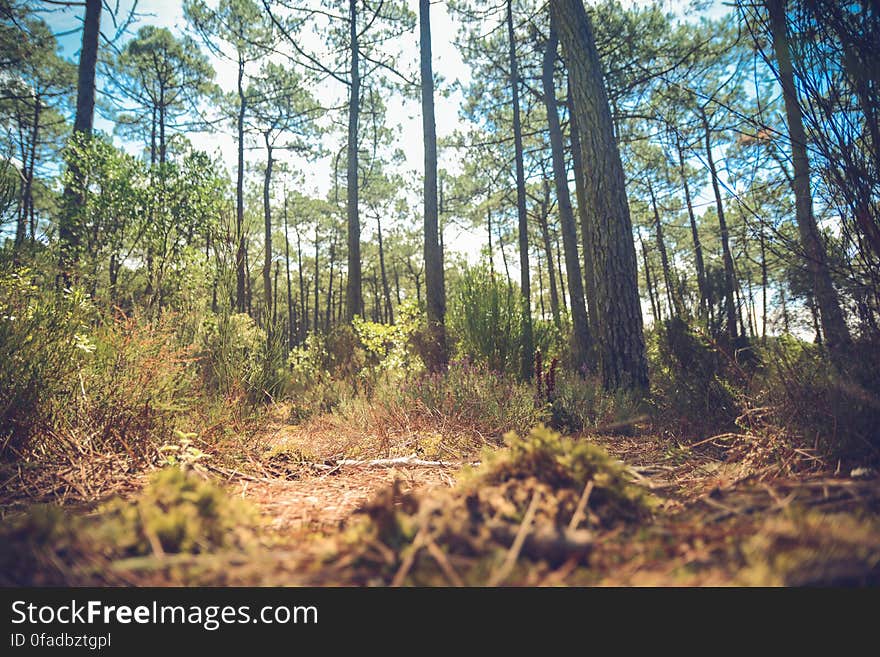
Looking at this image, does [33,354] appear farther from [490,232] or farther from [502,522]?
[490,232]

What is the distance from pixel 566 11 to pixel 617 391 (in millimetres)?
4885

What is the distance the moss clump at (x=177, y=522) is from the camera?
32.1 inches

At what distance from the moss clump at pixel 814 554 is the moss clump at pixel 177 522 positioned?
1.01 metres

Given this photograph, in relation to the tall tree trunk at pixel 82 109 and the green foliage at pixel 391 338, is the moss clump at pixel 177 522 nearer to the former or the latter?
the green foliage at pixel 391 338

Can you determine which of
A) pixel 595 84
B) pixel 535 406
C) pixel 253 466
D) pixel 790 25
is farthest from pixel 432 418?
pixel 595 84

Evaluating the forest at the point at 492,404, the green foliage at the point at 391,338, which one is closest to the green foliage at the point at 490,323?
the forest at the point at 492,404

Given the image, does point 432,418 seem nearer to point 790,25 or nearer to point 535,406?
point 535,406

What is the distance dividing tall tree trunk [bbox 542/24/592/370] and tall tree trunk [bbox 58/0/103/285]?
10.1m

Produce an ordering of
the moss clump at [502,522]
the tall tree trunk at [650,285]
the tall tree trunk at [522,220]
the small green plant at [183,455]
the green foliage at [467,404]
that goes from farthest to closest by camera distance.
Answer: the tall tree trunk at [650,285] < the tall tree trunk at [522,220] < the green foliage at [467,404] < the small green plant at [183,455] < the moss clump at [502,522]

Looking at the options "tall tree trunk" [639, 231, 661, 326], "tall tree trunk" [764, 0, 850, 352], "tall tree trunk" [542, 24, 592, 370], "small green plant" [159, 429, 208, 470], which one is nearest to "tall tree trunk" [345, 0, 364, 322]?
"tall tree trunk" [542, 24, 592, 370]

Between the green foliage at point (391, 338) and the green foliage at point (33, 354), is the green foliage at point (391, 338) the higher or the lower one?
the higher one

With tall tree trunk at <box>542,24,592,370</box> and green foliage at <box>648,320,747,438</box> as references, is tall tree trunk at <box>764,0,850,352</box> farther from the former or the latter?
tall tree trunk at <box>542,24,592,370</box>

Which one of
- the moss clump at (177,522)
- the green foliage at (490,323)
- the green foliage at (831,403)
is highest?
the green foliage at (490,323)

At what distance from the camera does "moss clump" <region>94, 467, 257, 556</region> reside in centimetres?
82
